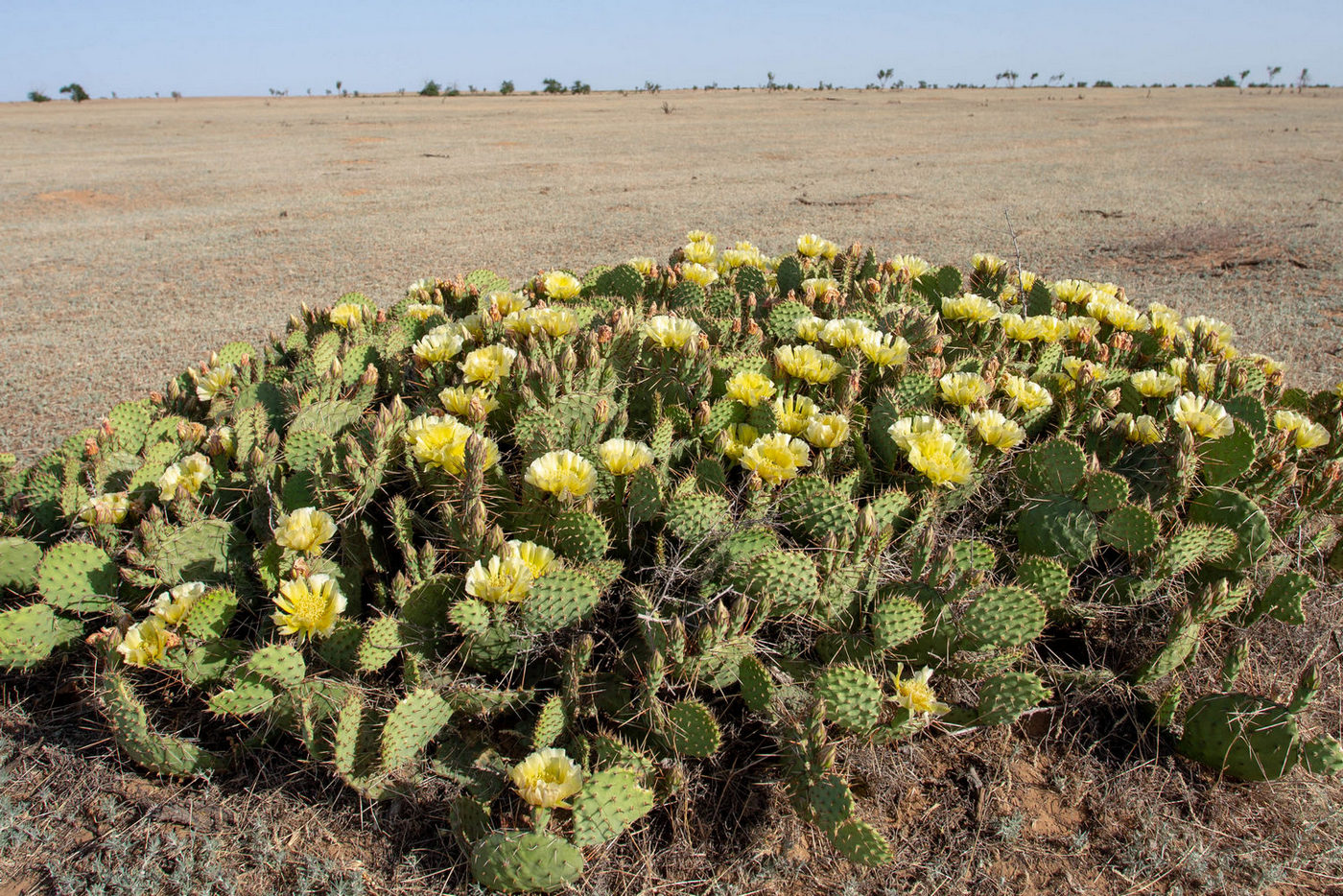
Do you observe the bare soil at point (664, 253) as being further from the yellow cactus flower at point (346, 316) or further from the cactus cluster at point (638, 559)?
the yellow cactus flower at point (346, 316)

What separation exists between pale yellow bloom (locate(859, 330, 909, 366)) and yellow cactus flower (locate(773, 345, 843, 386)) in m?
0.16

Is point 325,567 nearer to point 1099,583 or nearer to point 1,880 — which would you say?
point 1,880

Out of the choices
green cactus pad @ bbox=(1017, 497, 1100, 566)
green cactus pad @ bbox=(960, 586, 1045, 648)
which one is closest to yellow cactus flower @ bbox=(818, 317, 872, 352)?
green cactus pad @ bbox=(1017, 497, 1100, 566)

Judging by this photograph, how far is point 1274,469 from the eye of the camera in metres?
2.15

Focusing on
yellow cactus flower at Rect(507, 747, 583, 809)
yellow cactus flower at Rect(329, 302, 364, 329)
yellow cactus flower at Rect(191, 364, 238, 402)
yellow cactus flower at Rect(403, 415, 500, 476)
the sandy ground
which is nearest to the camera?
yellow cactus flower at Rect(507, 747, 583, 809)

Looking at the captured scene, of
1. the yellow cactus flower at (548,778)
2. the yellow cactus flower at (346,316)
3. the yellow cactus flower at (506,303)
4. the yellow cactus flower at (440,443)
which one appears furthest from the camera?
the yellow cactus flower at (346,316)

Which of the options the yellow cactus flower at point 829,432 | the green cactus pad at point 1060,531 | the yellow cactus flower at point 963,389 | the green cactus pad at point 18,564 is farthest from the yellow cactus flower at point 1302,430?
the green cactus pad at point 18,564

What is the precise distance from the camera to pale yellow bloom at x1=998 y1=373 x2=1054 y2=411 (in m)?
2.20

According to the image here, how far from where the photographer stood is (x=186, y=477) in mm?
2074

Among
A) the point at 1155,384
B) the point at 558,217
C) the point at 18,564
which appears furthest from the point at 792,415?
the point at 558,217

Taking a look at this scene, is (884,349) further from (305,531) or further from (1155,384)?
(305,531)

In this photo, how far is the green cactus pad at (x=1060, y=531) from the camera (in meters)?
1.97

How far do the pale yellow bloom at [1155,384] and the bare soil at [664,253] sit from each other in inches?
28.2

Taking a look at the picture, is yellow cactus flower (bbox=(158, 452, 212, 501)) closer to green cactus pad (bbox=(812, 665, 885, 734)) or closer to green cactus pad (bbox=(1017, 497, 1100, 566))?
green cactus pad (bbox=(812, 665, 885, 734))
